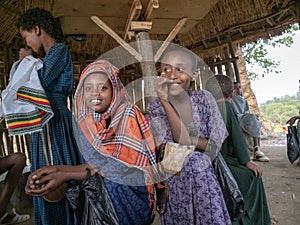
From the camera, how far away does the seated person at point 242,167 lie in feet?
7.09

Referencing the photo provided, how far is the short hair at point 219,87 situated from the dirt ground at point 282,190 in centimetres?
125

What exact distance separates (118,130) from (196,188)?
570 mm

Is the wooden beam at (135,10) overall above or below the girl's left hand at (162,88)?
above

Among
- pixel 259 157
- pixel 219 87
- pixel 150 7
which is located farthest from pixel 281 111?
pixel 219 87

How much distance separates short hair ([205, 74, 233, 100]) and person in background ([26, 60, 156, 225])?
1.05m

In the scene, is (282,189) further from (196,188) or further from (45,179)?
(45,179)

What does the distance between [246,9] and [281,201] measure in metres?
3.08

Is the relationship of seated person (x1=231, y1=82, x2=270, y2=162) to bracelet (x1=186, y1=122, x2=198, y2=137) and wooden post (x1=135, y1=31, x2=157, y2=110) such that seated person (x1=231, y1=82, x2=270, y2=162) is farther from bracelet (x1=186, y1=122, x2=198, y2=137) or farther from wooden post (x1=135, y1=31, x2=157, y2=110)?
bracelet (x1=186, y1=122, x2=198, y2=137)

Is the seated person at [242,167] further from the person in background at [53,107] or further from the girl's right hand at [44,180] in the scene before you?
the girl's right hand at [44,180]

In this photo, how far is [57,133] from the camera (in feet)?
5.28

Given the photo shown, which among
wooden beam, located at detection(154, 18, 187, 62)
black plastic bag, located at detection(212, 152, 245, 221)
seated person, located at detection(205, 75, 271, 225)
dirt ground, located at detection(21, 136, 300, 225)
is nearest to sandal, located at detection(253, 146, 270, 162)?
dirt ground, located at detection(21, 136, 300, 225)

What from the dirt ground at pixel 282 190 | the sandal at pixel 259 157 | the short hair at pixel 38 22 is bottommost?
the dirt ground at pixel 282 190

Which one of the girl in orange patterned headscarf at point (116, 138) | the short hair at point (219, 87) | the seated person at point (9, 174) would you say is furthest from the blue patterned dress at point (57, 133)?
the short hair at point (219, 87)

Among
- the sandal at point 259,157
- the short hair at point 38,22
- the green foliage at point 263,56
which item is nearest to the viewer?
the short hair at point 38,22
